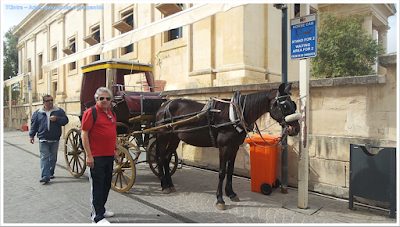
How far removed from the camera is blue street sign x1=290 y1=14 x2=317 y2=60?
3826 millimetres

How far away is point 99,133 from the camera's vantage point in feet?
11.1

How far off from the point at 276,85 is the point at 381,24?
54.4ft

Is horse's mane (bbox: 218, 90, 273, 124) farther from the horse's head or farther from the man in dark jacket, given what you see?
the man in dark jacket

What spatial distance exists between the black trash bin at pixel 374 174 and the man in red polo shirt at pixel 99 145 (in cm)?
357

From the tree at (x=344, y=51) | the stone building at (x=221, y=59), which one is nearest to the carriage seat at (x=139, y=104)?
the stone building at (x=221, y=59)

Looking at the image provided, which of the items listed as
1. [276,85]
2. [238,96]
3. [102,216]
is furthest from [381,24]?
[102,216]

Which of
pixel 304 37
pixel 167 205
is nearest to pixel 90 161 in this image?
pixel 167 205

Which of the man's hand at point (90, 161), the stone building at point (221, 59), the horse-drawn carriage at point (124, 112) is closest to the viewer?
the man's hand at point (90, 161)

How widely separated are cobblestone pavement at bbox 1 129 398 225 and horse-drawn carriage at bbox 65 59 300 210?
0.94 ft

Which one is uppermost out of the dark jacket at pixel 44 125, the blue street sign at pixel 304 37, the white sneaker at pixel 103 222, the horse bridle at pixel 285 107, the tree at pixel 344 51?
the tree at pixel 344 51

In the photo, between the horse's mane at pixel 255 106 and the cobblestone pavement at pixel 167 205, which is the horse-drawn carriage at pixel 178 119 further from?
the cobblestone pavement at pixel 167 205

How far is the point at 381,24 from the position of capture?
17141 millimetres

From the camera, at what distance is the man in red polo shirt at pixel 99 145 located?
3318 millimetres

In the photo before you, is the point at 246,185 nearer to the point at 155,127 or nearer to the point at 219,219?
the point at 219,219
